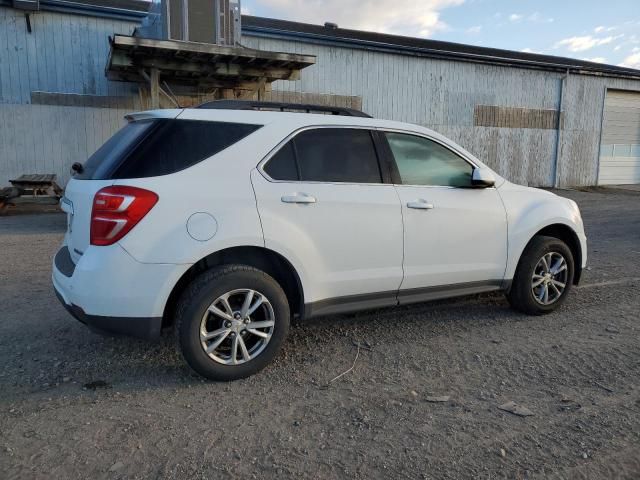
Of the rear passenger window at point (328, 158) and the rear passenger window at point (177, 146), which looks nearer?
the rear passenger window at point (177, 146)

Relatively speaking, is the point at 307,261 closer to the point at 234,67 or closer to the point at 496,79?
the point at 234,67

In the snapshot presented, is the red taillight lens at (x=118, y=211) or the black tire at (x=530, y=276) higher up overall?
the red taillight lens at (x=118, y=211)

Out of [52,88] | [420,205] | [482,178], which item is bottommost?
[420,205]

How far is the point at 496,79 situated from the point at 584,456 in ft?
64.3

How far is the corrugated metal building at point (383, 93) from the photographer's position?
537 inches

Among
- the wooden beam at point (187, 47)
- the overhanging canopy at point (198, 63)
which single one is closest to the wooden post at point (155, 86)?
the overhanging canopy at point (198, 63)

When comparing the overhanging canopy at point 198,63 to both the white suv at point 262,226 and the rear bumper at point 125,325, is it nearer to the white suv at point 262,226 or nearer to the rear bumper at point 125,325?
the white suv at point 262,226

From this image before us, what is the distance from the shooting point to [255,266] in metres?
3.67

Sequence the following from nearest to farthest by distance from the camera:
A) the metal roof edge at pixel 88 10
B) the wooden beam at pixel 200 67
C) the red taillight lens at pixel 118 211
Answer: the red taillight lens at pixel 118 211
the wooden beam at pixel 200 67
the metal roof edge at pixel 88 10

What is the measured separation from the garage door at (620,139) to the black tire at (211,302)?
2346 centimetres

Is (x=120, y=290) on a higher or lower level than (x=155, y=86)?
lower

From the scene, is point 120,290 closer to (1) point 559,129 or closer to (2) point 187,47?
(2) point 187,47

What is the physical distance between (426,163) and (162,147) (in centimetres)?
215

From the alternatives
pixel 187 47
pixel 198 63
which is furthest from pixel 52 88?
pixel 187 47
